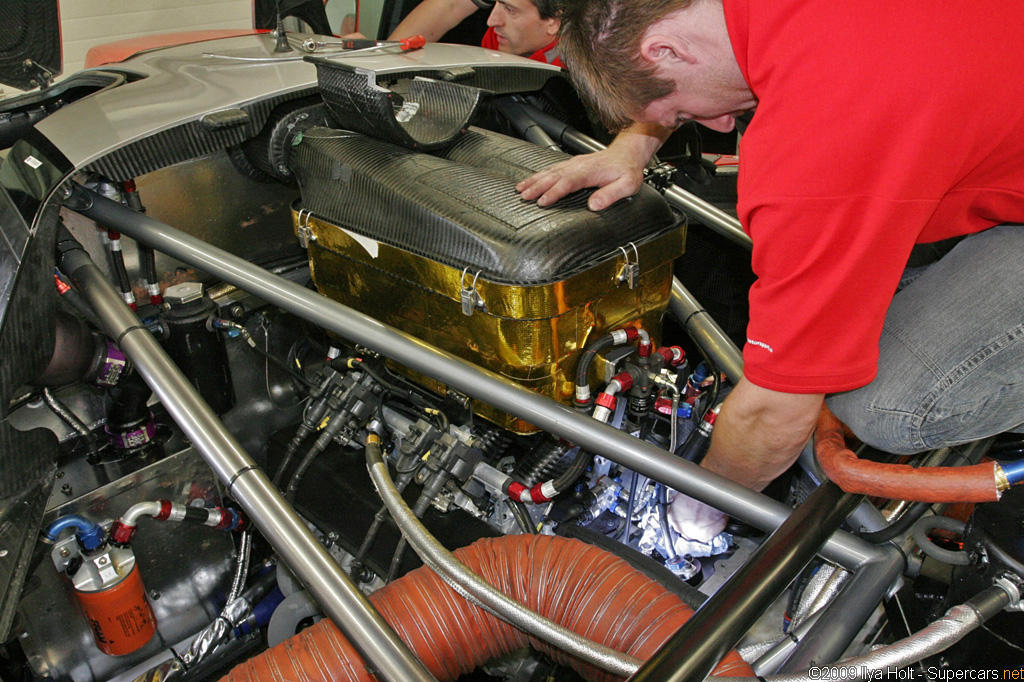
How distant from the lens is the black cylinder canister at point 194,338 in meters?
1.79

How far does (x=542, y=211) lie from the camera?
1.43 meters

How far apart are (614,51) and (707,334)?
0.71 m

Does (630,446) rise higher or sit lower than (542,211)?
lower

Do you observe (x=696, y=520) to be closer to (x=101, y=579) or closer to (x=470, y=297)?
(x=470, y=297)

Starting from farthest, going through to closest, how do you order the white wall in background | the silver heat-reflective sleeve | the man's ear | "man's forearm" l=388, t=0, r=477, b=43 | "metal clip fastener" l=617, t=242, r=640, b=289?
the white wall in background
"man's forearm" l=388, t=0, r=477, b=43
"metal clip fastener" l=617, t=242, r=640, b=289
the man's ear
the silver heat-reflective sleeve

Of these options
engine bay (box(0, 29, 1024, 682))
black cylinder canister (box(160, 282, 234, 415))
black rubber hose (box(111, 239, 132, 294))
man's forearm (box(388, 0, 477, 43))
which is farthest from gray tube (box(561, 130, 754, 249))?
man's forearm (box(388, 0, 477, 43))

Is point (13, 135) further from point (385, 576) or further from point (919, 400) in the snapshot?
point (919, 400)

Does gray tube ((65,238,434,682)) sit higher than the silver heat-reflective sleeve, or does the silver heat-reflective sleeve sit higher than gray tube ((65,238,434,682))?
gray tube ((65,238,434,682))

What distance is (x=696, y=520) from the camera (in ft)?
4.97

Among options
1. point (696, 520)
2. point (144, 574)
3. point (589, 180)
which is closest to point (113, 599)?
point (144, 574)

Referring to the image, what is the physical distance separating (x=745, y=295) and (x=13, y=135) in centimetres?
211

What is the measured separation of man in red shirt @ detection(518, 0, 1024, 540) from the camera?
3.04ft

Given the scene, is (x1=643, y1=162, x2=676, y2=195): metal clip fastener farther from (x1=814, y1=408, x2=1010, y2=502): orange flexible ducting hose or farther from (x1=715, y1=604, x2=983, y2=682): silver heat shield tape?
(x1=715, y1=604, x2=983, y2=682): silver heat shield tape

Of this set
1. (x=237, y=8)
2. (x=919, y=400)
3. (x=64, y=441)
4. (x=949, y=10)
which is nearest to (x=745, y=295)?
(x=919, y=400)
